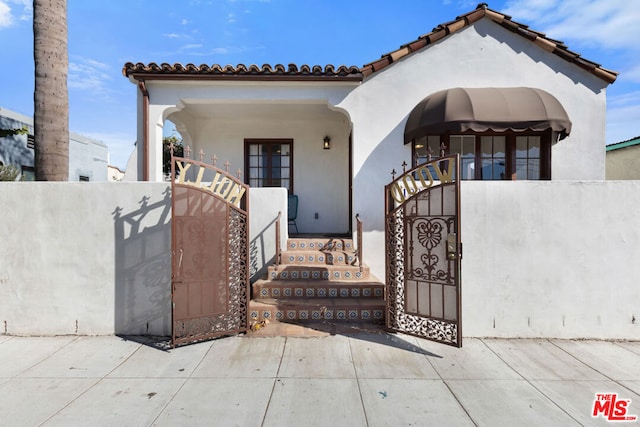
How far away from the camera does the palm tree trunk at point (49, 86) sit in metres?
5.50

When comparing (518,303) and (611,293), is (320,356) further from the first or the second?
(611,293)

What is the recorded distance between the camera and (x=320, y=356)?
4184mm

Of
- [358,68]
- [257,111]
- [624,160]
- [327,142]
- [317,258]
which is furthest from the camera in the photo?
[624,160]

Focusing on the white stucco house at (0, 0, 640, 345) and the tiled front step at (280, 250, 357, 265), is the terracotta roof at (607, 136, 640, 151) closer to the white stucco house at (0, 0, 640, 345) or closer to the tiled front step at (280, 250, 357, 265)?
the white stucco house at (0, 0, 640, 345)

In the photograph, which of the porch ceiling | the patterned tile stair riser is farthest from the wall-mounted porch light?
the patterned tile stair riser

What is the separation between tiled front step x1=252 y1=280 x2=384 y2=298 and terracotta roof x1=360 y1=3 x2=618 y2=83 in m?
4.78

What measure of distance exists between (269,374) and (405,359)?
1.85 metres

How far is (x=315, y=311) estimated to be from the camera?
17.1 feet

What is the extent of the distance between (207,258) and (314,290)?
6.69 ft

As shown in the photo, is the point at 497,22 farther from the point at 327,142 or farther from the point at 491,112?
the point at 327,142

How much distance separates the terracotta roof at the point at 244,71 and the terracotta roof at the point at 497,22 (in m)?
0.59

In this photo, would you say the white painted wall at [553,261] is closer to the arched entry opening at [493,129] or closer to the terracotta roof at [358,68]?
the arched entry opening at [493,129]

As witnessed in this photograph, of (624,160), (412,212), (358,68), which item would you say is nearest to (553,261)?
(412,212)

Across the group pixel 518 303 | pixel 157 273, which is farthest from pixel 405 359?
pixel 157 273
